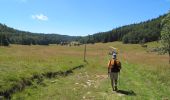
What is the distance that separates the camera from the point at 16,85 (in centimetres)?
1655

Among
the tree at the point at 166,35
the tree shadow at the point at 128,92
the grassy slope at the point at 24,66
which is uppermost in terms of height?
the tree at the point at 166,35

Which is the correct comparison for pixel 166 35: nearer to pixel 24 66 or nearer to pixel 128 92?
pixel 24 66

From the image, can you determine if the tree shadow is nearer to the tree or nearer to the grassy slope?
the grassy slope

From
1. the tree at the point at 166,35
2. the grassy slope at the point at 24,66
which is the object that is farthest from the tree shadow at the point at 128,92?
the tree at the point at 166,35

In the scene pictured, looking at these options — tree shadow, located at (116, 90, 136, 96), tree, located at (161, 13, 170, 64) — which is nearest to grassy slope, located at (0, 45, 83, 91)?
tree shadow, located at (116, 90, 136, 96)

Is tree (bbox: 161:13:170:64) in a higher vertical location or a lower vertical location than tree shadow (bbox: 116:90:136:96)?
higher

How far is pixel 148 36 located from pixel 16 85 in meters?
172

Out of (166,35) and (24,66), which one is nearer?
(24,66)

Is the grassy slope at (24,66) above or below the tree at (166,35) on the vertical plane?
below

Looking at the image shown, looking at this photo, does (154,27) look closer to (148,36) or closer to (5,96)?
(148,36)

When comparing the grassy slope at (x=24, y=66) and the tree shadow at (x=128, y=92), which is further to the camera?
the tree shadow at (x=128, y=92)

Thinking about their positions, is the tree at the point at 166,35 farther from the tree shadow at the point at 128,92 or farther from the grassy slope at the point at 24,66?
the tree shadow at the point at 128,92

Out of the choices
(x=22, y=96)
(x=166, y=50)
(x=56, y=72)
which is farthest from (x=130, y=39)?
(x=22, y=96)

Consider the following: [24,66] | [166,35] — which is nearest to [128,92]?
[24,66]
